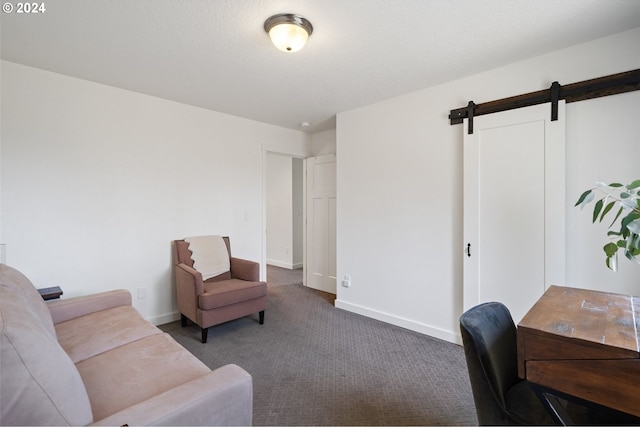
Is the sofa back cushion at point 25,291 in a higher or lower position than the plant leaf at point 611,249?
lower

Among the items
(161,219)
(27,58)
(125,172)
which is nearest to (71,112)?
(27,58)

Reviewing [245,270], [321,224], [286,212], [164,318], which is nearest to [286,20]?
[245,270]

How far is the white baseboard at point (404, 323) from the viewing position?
2.86 m

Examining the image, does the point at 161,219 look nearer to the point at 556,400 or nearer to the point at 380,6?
the point at 380,6

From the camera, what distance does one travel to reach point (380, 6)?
178 centimetres

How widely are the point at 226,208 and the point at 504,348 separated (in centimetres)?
330

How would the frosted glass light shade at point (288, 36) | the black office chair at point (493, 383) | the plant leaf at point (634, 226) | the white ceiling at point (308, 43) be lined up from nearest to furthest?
1. the plant leaf at point (634, 226)
2. the black office chair at point (493, 383)
3. the white ceiling at point (308, 43)
4. the frosted glass light shade at point (288, 36)

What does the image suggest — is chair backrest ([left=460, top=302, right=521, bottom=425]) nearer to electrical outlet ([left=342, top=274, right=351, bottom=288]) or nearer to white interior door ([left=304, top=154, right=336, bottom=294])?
electrical outlet ([left=342, top=274, right=351, bottom=288])

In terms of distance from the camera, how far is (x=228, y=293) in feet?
9.65

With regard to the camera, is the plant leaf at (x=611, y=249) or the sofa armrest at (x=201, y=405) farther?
the plant leaf at (x=611, y=249)

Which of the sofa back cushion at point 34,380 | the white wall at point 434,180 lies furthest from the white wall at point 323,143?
the sofa back cushion at point 34,380

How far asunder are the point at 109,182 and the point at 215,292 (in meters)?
1.54

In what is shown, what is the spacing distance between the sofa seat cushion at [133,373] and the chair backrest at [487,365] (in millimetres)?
1219

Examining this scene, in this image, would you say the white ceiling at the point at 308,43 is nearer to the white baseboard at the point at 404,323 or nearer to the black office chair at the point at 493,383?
the black office chair at the point at 493,383
